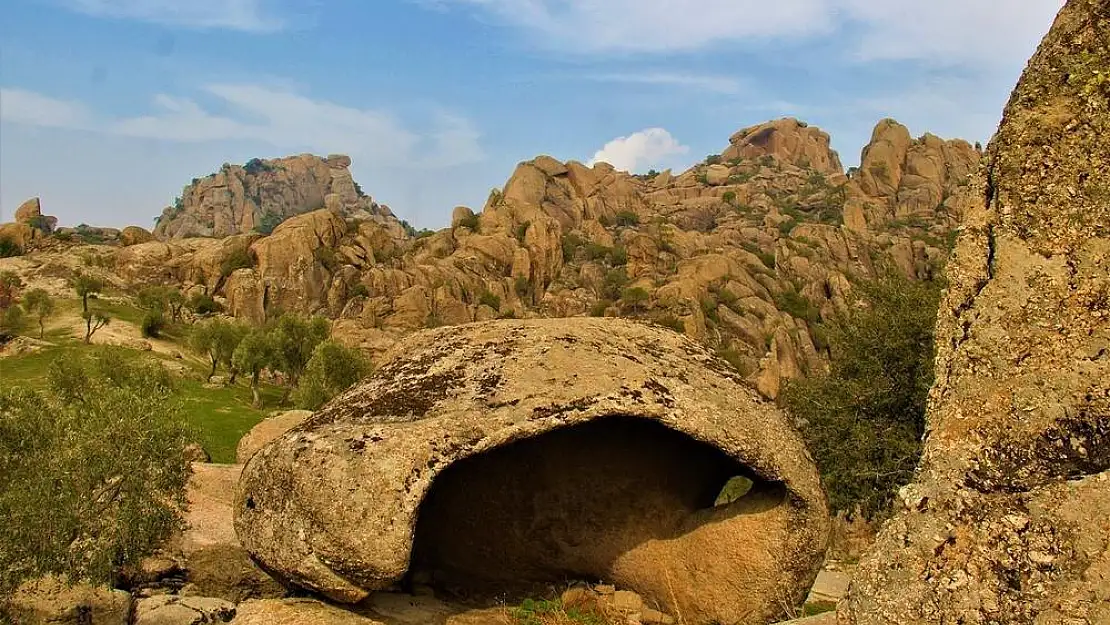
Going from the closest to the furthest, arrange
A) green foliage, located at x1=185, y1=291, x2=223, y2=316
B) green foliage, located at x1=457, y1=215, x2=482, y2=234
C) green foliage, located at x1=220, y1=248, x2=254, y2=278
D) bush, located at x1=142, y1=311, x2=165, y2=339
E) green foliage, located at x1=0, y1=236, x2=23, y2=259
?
1. bush, located at x1=142, y1=311, x2=165, y2=339
2. green foliage, located at x1=185, y1=291, x2=223, y2=316
3. green foliage, located at x1=220, y1=248, x2=254, y2=278
4. green foliage, located at x1=0, y1=236, x2=23, y2=259
5. green foliage, located at x1=457, y1=215, x2=482, y2=234

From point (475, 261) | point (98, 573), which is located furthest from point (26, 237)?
point (98, 573)

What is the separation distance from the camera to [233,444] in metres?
35.1

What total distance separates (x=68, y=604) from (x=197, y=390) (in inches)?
1687

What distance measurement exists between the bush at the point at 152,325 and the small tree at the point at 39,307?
23.8 ft

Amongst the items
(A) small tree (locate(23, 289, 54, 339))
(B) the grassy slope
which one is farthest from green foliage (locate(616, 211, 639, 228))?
(A) small tree (locate(23, 289, 54, 339))

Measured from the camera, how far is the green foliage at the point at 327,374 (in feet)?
141

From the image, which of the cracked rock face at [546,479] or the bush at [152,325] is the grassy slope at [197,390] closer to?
the bush at [152,325]

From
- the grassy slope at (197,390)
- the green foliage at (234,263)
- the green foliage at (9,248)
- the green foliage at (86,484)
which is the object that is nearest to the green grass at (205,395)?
the grassy slope at (197,390)

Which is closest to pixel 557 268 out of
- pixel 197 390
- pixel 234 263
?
pixel 234 263

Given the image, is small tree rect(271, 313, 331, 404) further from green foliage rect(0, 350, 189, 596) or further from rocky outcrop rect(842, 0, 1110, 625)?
rocky outcrop rect(842, 0, 1110, 625)

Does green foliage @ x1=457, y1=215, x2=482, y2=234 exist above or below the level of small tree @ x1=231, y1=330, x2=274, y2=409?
above

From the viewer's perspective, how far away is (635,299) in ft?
291

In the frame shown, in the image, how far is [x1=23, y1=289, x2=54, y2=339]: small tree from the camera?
63.9 m

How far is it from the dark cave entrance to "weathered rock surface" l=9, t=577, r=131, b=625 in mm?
4257
